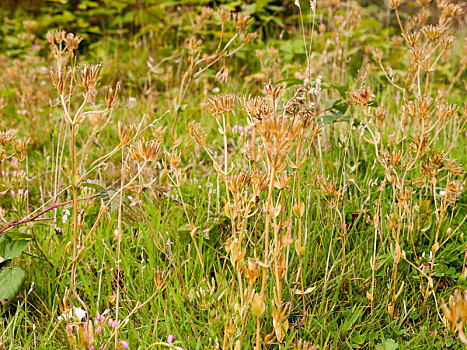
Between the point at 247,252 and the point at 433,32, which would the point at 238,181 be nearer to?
the point at 247,252

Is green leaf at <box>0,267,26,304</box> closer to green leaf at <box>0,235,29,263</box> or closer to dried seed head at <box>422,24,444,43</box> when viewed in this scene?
green leaf at <box>0,235,29,263</box>

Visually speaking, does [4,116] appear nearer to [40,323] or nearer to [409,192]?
[40,323]

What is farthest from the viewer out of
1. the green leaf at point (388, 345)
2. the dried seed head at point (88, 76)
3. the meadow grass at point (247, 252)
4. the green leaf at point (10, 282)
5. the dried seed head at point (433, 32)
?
the dried seed head at point (433, 32)

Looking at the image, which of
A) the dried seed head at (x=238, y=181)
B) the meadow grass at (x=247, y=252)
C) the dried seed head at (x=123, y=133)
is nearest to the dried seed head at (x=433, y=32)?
the meadow grass at (x=247, y=252)

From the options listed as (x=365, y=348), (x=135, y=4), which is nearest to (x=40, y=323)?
(x=365, y=348)

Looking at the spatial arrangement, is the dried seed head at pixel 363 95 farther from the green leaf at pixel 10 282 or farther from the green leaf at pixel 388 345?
the green leaf at pixel 10 282

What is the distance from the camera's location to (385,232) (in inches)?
71.9

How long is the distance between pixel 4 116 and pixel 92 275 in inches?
91.9

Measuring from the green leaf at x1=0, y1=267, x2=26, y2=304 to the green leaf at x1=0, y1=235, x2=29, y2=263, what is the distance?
5cm

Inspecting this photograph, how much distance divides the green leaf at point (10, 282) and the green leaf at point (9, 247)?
0.16ft

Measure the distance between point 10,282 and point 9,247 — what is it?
0.12 meters

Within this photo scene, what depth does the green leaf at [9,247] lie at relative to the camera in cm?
153

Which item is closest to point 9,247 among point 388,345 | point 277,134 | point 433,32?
point 277,134

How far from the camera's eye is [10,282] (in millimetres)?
1487
